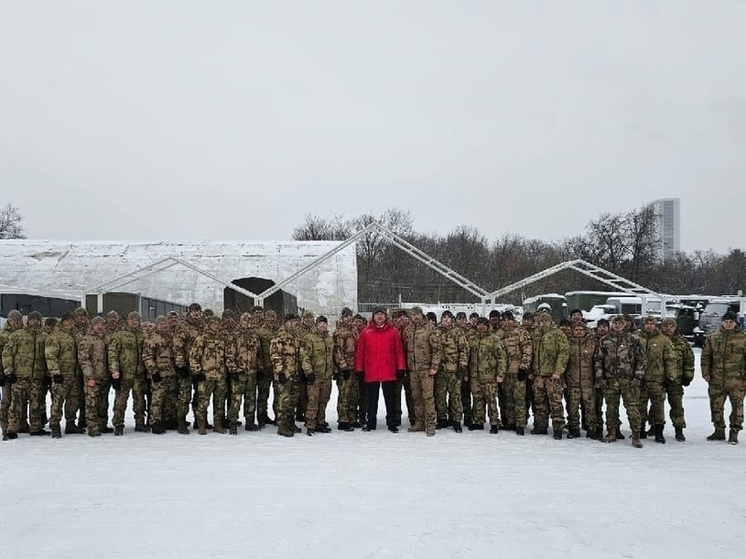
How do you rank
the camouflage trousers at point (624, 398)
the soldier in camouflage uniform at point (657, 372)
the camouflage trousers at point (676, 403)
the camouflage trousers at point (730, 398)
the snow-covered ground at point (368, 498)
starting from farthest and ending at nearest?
the camouflage trousers at point (676, 403)
the soldier in camouflage uniform at point (657, 372)
the camouflage trousers at point (730, 398)
the camouflage trousers at point (624, 398)
the snow-covered ground at point (368, 498)

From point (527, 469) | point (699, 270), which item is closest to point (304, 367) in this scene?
point (527, 469)

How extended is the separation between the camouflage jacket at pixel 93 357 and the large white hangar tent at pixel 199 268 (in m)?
20.0

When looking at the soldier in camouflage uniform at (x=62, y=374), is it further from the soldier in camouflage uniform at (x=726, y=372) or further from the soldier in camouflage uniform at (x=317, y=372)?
the soldier in camouflage uniform at (x=726, y=372)

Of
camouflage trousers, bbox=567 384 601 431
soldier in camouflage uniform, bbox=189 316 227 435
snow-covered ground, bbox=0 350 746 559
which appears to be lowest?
snow-covered ground, bbox=0 350 746 559

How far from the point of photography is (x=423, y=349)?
9.70 metres

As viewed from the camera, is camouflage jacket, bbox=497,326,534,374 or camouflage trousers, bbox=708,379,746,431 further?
camouflage jacket, bbox=497,326,534,374

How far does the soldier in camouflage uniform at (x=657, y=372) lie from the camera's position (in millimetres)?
9000

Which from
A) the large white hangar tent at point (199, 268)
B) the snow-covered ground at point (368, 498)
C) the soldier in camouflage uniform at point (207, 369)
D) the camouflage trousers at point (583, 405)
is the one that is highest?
the large white hangar tent at point (199, 268)

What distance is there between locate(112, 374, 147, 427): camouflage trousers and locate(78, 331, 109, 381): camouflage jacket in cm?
29

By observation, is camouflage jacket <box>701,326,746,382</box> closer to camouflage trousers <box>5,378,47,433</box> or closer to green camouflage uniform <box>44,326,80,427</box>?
green camouflage uniform <box>44,326,80,427</box>

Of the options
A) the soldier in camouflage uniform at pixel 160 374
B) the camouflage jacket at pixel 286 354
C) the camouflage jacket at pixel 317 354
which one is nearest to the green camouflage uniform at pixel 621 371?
the camouflage jacket at pixel 317 354

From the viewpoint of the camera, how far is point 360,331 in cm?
1063

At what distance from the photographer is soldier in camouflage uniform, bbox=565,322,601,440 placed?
926 centimetres

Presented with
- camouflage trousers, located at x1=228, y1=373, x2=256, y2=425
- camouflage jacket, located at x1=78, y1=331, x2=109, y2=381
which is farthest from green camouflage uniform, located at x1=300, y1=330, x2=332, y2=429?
camouflage jacket, located at x1=78, y1=331, x2=109, y2=381
